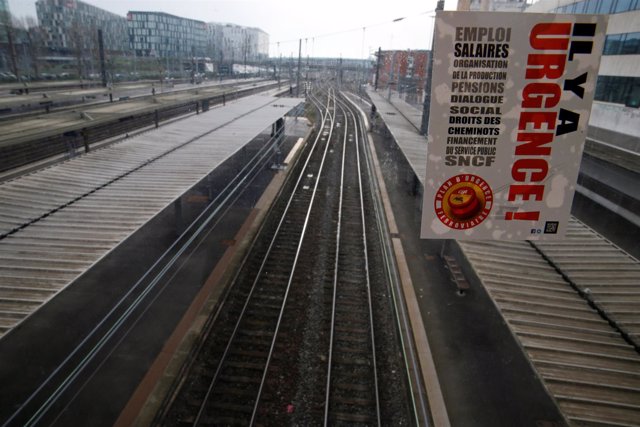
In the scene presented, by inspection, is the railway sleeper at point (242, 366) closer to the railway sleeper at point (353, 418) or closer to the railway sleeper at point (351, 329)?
the railway sleeper at point (353, 418)

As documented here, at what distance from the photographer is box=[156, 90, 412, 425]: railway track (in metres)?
7.43

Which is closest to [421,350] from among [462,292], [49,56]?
[462,292]

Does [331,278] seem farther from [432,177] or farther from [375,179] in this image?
[375,179]

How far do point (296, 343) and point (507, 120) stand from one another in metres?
6.62

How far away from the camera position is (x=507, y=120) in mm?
4316

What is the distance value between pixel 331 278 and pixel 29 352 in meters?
7.14

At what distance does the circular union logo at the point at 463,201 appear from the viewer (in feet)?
15.0

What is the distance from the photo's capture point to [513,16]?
3975 millimetres

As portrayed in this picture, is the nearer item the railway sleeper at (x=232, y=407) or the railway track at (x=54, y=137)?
the railway sleeper at (x=232, y=407)

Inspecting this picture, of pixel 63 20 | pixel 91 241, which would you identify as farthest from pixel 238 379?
pixel 63 20

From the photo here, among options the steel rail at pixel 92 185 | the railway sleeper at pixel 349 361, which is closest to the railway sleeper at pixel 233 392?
the railway sleeper at pixel 349 361

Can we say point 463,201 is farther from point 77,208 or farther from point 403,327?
point 77,208

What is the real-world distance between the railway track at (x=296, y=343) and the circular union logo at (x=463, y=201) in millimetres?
4422

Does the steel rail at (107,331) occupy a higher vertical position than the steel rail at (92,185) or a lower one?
lower
